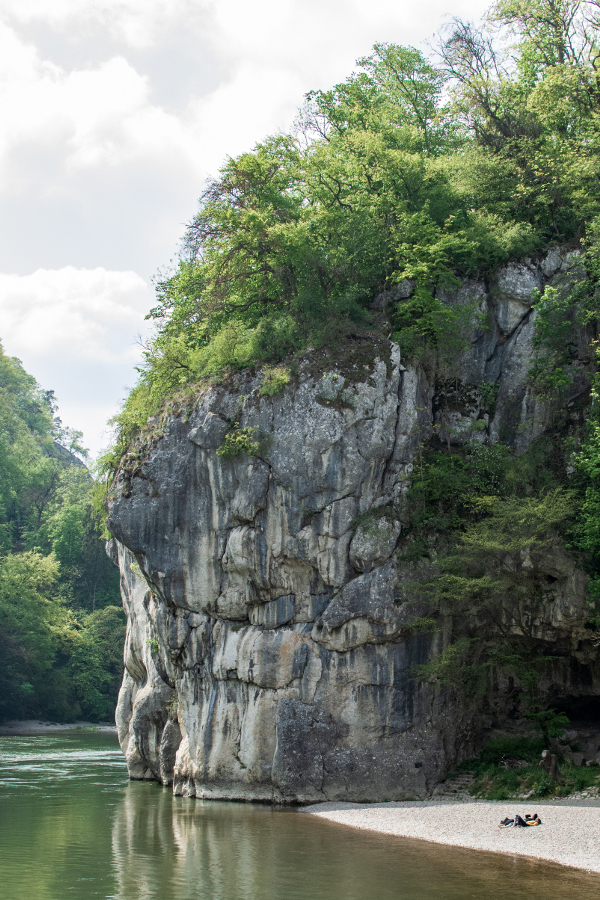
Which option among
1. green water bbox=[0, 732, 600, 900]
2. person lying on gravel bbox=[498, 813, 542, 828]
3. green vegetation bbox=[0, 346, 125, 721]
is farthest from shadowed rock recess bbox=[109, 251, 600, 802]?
green vegetation bbox=[0, 346, 125, 721]

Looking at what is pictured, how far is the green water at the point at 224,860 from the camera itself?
41.7ft

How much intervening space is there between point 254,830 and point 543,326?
55.2 ft

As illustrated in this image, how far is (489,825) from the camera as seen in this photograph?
56.4 ft

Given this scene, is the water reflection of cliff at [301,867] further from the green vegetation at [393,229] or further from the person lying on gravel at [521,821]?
the green vegetation at [393,229]

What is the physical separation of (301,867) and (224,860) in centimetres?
167

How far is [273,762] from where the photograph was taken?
21.4m

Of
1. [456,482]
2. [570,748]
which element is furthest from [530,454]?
[570,748]

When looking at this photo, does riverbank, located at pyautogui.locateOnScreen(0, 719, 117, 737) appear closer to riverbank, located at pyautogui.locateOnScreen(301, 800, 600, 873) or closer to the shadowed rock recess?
the shadowed rock recess

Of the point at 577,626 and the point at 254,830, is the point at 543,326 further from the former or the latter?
the point at 254,830

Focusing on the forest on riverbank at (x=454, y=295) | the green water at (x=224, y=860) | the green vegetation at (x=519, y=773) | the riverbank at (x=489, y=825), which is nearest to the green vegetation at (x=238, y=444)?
the forest on riverbank at (x=454, y=295)

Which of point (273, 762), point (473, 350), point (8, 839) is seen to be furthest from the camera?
point (473, 350)

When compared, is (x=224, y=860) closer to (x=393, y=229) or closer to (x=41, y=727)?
(x=393, y=229)

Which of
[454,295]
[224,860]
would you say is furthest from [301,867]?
[454,295]

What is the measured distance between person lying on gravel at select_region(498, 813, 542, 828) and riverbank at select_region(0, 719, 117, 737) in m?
36.2
